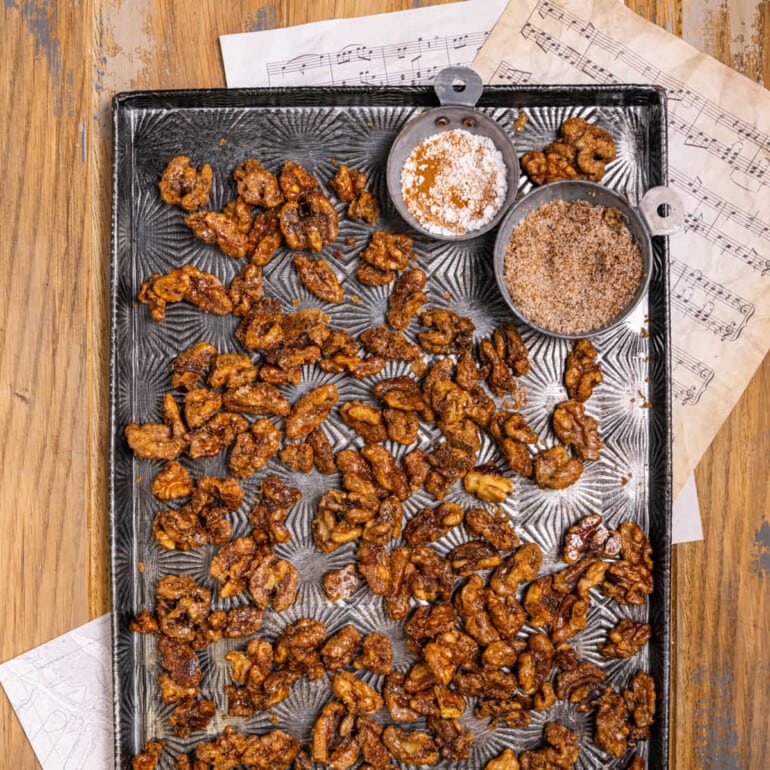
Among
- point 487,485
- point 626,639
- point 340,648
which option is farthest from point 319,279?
point 626,639

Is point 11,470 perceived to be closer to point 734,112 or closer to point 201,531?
point 201,531

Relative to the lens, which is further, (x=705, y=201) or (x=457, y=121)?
(x=705, y=201)

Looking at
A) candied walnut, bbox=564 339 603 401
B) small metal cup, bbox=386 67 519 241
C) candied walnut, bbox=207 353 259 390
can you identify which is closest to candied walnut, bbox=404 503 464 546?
candied walnut, bbox=564 339 603 401

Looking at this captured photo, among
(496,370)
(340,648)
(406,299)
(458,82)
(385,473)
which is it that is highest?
(458,82)

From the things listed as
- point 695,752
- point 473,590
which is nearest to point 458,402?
point 473,590

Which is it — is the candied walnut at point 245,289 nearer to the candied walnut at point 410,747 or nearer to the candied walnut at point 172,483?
the candied walnut at point 172,483

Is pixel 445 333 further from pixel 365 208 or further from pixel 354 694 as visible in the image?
pixel 354 694

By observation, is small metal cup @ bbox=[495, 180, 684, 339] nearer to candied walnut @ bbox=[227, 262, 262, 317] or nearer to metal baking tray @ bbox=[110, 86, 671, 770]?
metal baking tray @ bbox=[110, 86, 671, 770]

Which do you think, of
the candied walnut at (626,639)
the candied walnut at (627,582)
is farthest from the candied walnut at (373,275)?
the candied walnut at (626,639)
